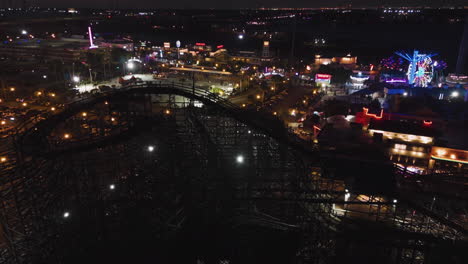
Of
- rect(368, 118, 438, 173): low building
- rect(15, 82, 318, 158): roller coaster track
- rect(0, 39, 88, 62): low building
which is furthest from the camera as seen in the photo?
rect(0, 39, 88, 62): low building

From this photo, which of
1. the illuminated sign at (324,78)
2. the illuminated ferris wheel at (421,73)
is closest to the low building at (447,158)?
the illuminated sign at (324,78)

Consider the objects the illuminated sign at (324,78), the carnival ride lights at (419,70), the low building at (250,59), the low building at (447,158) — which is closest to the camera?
the low building at (447,158)

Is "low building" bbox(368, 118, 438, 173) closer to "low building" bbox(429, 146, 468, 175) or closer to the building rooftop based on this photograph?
the building rooftop

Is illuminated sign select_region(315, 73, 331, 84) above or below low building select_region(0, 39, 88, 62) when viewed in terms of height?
below

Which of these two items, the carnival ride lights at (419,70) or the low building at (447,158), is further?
the carnival ride lights at (419,70)

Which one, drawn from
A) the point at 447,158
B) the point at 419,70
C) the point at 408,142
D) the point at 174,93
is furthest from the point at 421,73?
the point at 174,93

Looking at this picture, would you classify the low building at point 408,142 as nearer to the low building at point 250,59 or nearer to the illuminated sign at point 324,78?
the illuminated sign at point 324,78

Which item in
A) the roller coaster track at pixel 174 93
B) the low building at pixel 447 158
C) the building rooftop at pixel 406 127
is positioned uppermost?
the roller coaster track at pixel 174 93

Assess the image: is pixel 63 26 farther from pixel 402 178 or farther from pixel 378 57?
pixel 402 178

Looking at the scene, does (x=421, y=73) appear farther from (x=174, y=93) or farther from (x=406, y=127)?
(x=174, y=93)

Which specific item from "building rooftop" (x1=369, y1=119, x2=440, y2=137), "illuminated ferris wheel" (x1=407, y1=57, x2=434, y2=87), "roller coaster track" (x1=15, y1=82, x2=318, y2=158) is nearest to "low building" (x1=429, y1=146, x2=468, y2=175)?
"building rooftop" (x1=369, y1=119, x2=440, y2=137)

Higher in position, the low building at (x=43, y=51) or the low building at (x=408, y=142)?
the low building at (x=43, y=51)

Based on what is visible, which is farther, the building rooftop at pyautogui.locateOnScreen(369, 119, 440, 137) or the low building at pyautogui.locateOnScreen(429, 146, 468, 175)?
the building rooftop at pyautogui.locateOnScreen(369, 119, 440, 137)
